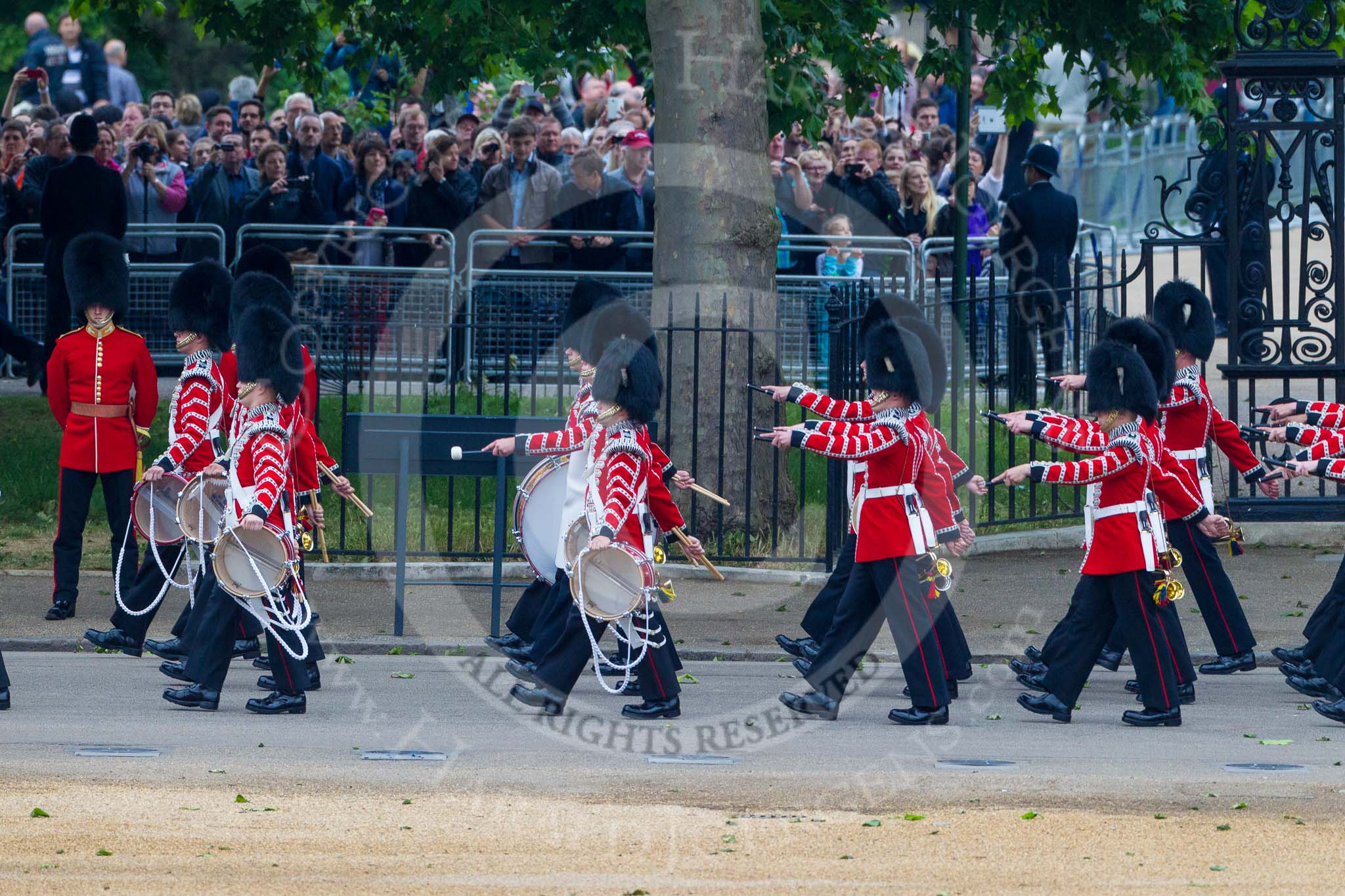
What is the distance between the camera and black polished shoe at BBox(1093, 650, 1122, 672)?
10.2 m

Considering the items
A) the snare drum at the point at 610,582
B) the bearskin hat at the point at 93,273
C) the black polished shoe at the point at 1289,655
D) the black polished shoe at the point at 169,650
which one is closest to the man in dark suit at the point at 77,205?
the bearskin hat at the point at 93,273

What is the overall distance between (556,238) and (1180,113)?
10.5m

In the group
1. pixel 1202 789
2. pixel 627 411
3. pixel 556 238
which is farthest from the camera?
pixel 556 238

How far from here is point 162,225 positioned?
54.2 ft

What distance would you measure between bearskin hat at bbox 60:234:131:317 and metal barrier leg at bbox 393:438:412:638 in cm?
168

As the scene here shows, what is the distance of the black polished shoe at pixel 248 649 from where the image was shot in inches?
400

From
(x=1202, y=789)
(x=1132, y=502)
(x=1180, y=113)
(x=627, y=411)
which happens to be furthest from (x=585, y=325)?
(x=1180, y=113)

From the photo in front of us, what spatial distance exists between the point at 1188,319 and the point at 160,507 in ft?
16.7

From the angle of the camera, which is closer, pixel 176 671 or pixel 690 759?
pixel 690 759

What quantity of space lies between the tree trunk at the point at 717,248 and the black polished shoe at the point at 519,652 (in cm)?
267

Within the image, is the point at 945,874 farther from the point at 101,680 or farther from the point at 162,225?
the point at 162,225

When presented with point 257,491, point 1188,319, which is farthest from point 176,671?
point 1188,319

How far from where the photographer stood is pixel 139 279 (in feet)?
54.9

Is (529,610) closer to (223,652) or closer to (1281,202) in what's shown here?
(223,652)
